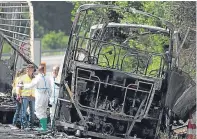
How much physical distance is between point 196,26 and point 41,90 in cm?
697

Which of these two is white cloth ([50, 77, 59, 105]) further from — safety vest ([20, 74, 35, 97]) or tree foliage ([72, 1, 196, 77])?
tree foliage ([72, 1, 196, 77])

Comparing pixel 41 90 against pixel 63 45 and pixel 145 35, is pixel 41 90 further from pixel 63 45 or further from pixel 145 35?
pixel 63 45

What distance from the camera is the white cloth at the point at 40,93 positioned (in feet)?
46.2

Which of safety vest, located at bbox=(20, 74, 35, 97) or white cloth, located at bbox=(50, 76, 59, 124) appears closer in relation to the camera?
white cloth, located at bbox=(50, 76, 59, 124)

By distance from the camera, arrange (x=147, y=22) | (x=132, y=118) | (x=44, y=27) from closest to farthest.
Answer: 1. (x=132, y=118)
2. (x=147, y=22)
3. (x=44, y=27)

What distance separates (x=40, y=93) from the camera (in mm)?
14109

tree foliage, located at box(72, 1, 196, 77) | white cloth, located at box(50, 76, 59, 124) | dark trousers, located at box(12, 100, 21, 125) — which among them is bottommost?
dark trousers, located at box(12, 100, 21, 125)

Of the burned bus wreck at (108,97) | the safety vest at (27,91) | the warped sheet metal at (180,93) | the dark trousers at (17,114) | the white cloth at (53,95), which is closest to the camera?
the burned bus wreck at (108,97)

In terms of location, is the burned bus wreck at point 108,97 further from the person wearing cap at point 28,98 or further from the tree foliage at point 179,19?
the tree foliage at point 179,19

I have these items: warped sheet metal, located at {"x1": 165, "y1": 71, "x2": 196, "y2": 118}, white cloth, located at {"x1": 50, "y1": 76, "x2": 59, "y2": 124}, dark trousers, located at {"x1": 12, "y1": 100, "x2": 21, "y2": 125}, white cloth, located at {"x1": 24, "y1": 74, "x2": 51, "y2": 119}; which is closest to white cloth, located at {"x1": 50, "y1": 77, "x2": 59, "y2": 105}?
white cloth, located at {"x1": 50, "y1": 76, "x2": 59, "y2": 124}

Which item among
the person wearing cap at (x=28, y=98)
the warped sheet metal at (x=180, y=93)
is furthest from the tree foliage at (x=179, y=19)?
the person wearing cap at (x=28, y=98)

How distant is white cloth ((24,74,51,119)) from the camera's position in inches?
555

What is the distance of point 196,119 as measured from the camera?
14.1m

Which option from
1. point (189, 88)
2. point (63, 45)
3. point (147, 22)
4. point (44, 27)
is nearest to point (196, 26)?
Result: point (147, 22)
